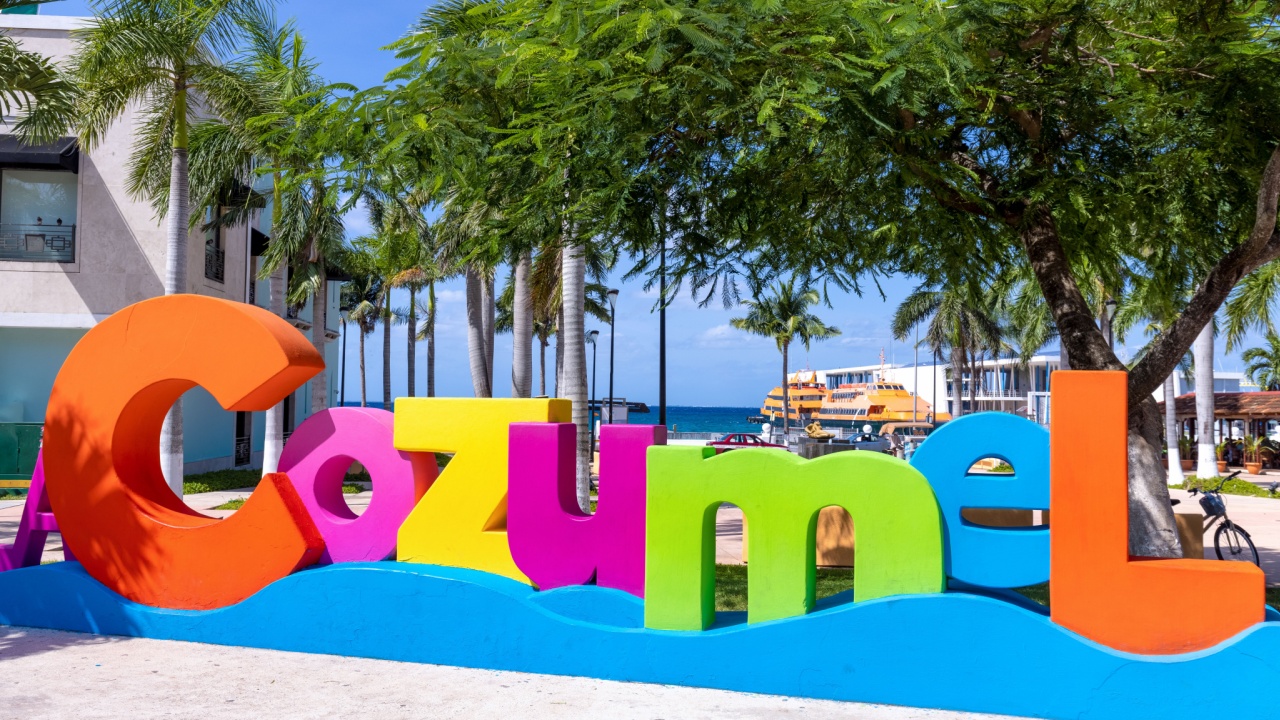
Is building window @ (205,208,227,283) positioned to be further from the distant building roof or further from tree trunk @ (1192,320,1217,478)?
the distant building roof

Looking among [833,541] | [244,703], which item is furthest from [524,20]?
[833,541]

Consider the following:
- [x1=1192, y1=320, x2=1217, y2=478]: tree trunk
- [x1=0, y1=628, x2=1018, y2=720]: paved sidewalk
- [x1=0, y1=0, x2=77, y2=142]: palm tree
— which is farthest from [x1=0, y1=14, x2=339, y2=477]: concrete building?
[x1=1192, y1=320, x2=1217, y2=478]: tree trunk

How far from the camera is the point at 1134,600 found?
6.09 meters

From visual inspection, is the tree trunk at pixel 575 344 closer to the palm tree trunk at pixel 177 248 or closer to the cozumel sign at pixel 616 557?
the palm tree trunk at pixel 177 248

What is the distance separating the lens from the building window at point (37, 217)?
22469 millimetres

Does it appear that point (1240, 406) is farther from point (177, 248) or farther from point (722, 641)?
point (722, 641)

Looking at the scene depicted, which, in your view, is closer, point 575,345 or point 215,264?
point 575,345

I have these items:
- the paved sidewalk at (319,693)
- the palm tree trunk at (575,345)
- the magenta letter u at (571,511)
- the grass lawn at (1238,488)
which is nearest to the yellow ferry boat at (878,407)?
the grass lawn at (1238,488)

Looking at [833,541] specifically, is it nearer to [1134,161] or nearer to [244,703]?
[1134,161]

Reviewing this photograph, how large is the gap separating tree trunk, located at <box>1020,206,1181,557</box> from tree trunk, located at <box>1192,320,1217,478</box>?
22.8 m

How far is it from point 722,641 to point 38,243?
72.4 feet

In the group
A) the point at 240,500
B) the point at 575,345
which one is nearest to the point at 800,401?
the point at 240,500

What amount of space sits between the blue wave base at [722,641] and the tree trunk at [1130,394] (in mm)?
3476

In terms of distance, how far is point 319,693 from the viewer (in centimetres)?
657
